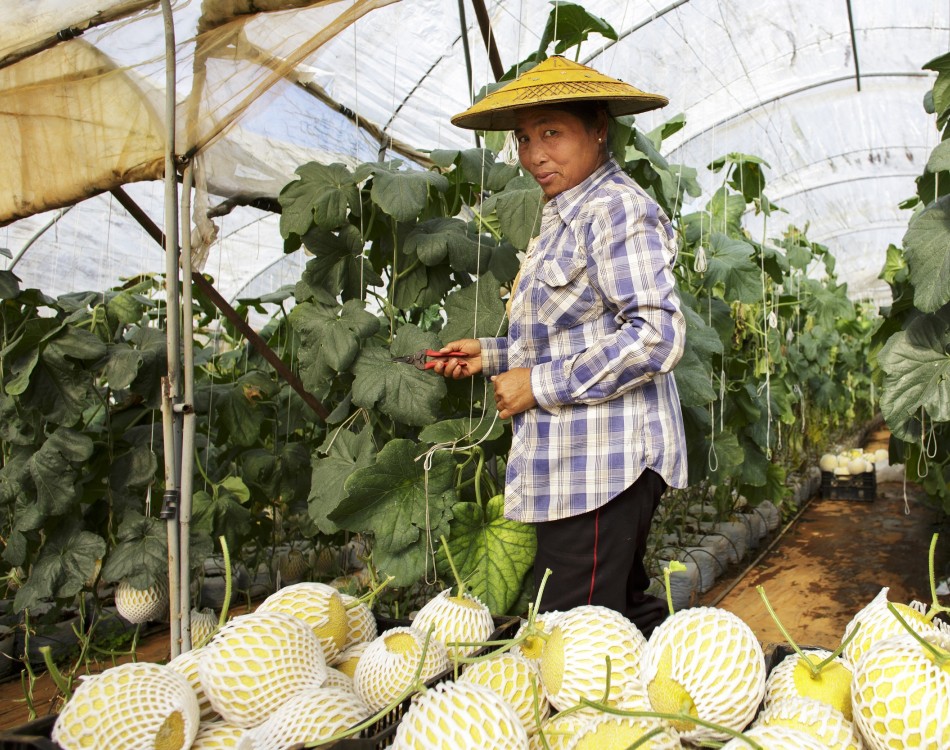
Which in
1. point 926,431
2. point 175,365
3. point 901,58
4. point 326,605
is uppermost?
point 901,58

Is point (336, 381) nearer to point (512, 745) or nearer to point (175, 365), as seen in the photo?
point (175, 365)

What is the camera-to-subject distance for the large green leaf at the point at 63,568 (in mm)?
3115

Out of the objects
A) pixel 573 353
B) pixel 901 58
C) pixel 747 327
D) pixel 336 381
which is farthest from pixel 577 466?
pixel 901 58

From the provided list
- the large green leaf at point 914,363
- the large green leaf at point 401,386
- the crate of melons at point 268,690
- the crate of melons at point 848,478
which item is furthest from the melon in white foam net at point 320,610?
the crate of melons at point 848,478

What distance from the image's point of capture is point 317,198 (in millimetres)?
2693

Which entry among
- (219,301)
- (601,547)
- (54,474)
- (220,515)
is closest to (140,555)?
(220,515)

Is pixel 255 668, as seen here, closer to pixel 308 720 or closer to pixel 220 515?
pixel 308 720

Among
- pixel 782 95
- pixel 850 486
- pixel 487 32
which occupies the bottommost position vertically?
pixel 850 486

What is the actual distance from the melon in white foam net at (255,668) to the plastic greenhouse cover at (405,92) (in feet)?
4.68

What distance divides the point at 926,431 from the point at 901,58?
393 cm

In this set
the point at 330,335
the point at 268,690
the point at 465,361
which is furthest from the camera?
the point at 330,335

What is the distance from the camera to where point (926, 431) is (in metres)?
3.24

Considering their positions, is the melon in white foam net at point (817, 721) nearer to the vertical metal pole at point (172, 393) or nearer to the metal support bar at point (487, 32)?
the vertical metal pole at point (172, 393)

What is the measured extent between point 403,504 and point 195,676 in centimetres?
125
